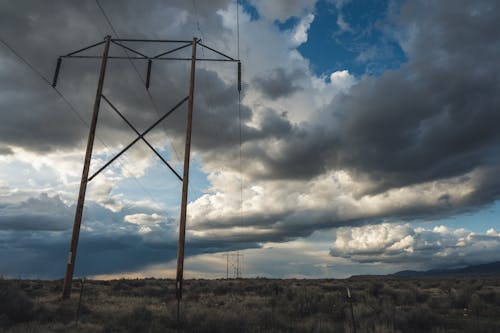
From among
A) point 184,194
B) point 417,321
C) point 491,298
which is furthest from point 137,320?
point 491,298

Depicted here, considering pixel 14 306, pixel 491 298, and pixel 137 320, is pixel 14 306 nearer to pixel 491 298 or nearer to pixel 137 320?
pixel 137 320

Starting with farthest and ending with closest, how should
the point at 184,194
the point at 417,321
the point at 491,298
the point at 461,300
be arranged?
the point at 491,298, the point at 461,300, the point at 184,194, the point at 417,321

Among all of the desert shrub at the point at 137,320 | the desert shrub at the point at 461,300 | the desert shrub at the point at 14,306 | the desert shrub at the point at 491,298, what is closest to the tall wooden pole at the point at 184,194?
the desert shrub at the point at 137,320

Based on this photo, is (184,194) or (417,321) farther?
A: (184,194)

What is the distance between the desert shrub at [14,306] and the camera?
54.9 ft

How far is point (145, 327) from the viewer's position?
52.2 feet

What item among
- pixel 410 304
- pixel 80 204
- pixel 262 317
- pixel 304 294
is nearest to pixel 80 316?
pixel 80 204

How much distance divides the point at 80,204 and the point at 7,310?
6.59 m

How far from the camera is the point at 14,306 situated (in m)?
17.0

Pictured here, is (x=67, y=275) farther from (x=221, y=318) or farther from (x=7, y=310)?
(x=221, y=318)

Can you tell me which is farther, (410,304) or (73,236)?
(410,304)

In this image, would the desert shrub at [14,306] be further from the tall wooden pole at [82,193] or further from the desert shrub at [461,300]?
the desert shrub at [461,300]

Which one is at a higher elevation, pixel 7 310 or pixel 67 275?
pixel 67 275

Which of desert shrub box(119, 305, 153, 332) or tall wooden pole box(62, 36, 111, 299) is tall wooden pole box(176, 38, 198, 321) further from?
tall wooden pole box(62, 36, 111, 299)
